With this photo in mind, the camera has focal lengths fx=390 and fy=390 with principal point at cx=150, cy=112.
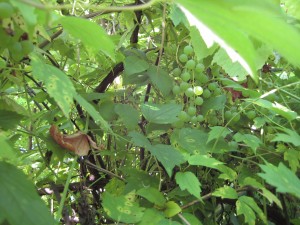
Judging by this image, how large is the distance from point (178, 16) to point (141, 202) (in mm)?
451

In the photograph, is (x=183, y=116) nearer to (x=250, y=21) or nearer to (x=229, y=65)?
(x=229, y=65)

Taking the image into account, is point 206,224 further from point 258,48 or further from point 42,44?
point 42,44

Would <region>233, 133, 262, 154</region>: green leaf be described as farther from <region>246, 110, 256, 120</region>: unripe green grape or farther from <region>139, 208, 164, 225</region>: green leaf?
<region>139, 208, 164, 225</region>: green leaf

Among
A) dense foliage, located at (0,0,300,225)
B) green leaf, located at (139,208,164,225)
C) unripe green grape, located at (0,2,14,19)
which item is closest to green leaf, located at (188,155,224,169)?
dense foliage, located at (0,0,300,225)

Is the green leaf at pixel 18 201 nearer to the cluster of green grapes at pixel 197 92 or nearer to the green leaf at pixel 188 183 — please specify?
the green leaf at pixel 188 183

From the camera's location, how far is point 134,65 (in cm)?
101

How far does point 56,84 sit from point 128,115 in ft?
1.21

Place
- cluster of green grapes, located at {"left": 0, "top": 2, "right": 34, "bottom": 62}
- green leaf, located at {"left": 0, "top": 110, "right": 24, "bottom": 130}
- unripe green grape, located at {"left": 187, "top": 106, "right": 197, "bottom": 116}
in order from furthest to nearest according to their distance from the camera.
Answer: unripe green grape, located at {"left": 187, "top": 106, "right": 197, "bottom": 116} → green leaf, located at {"left": 0, "top": 110, "right": 24, "bottom": 130} → cluster of green grapes, located at {"left": 0, "top": 2, "right": 34, "bottom": 62}

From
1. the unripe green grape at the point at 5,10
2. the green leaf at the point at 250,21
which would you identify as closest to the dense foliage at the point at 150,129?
the unripe green grape at the point at 5,10

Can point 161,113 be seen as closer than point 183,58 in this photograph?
Yes

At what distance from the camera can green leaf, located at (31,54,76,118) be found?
59cm

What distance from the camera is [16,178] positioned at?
0.51m

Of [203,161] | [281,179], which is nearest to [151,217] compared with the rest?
[203,161]

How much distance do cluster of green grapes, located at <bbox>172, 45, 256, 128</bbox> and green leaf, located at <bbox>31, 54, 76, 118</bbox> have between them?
1.39 ft
